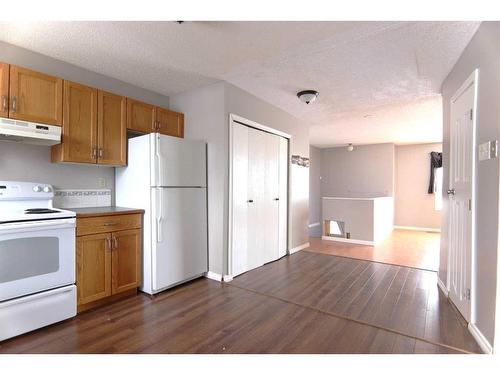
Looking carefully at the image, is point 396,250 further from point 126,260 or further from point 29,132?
point 29,132

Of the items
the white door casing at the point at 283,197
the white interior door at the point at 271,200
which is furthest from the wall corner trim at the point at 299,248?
the white interior door at the point at 271,200

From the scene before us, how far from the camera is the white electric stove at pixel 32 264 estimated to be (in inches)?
73.1

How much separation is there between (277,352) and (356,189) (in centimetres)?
661

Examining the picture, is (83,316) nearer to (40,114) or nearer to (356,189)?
(40,114)

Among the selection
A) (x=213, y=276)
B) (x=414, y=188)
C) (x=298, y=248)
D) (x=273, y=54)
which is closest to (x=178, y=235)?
(x=213, y=276)

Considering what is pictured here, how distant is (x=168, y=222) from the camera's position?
9.04ft

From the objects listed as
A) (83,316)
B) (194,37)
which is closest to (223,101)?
(194,37)

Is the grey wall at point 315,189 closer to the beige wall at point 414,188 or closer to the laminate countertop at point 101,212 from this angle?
the beige wall at point 414,188

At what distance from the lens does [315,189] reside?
797cm

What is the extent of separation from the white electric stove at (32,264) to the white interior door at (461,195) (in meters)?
3.19

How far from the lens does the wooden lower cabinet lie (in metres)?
2.28

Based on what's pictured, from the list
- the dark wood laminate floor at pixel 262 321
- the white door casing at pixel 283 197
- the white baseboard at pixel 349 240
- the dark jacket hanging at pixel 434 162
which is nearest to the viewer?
the dark wood laminate floor at pixel 262 321

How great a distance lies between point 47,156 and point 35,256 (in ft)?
3.39

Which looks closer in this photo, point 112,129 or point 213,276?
point 112,129
